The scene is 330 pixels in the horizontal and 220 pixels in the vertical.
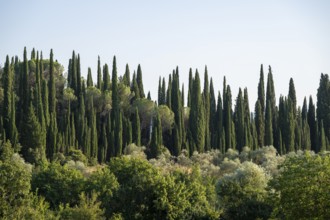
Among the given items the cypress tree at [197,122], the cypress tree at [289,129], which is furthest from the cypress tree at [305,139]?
the cypress tree at [197,122]

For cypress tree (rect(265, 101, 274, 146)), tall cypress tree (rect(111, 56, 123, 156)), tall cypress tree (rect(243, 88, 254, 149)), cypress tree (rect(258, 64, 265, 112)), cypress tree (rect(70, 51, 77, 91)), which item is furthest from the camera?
cypress tree (rect(258, 64, 265, 112))

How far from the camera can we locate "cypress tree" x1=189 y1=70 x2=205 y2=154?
251ft

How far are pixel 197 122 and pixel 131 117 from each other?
12.0 m

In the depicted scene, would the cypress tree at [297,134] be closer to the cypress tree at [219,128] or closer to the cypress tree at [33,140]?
the cypress tree at [219,128]

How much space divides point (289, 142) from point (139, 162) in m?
41.8

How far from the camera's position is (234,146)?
253ft

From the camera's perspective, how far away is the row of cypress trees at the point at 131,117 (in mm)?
68125

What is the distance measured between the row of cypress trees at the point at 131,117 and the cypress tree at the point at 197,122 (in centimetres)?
15

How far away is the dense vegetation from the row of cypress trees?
0.18 meters

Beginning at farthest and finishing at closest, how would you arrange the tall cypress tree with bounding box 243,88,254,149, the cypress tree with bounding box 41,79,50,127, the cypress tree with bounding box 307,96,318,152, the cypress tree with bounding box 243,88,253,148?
the cypress tree with bounding box 307,96,318,152 < the cypress tree with bounding box 243,88,253,148 < the tall cypress tree with bounding box 243,88,254,149 < the cypress tree with bounding box 41,79,50,127

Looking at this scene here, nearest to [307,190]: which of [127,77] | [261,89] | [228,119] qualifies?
[228,119]

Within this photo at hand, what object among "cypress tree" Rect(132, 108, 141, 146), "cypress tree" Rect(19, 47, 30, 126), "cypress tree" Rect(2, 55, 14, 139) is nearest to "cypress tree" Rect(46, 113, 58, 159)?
"cypress tree" Rect(19, 47, 30, 126)

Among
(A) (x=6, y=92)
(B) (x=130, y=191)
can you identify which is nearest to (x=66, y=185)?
(B) (x=130, y=191)

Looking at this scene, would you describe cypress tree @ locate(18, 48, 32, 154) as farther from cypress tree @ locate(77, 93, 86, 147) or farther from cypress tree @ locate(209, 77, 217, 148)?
cypress tree @ locate(209, 77, 217, 148)
